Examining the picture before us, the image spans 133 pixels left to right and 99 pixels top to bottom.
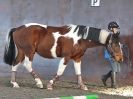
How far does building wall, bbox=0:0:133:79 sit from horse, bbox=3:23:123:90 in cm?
177

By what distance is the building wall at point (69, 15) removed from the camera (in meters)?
11.4

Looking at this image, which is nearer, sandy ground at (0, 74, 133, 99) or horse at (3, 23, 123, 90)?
sandy ground at (0, 74, 133, 99)

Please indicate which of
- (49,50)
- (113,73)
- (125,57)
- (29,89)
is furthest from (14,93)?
(125,57)

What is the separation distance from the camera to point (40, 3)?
38.5 feet

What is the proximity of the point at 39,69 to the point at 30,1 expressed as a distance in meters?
1.66

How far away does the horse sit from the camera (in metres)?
9.43

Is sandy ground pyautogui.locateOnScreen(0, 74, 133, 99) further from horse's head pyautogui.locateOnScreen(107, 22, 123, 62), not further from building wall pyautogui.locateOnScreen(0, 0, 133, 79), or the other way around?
horse's head pyautogui.locateOnScreen(107, 22, 123, 62)

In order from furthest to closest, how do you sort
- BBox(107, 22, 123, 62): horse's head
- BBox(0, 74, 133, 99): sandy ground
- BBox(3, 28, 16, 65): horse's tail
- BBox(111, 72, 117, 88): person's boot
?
BBox(111, 72, 117, 88): person's boot, BBox(3, 28, 16, 65): horse's tail, BBox(107, 22, 123, 62): horse's head, BBox(0, 74, 133, 99): sandy ground

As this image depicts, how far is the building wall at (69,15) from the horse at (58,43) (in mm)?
1770

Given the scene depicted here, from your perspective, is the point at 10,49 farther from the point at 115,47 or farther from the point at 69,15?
the point at 69,15

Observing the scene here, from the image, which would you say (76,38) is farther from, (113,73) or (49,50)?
(113,73)

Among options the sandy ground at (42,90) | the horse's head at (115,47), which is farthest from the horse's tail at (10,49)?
the horse's head at (115,47)

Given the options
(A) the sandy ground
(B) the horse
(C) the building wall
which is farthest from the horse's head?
(C) the building wall

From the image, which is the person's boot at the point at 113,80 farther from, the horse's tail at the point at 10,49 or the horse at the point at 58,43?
the horse's tail at the point at 10,49
